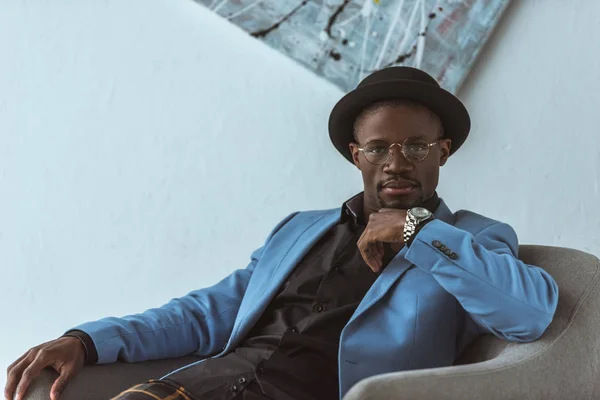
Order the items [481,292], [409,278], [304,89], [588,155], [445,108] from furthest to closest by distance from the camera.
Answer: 1. [304,89]
2. [588,155]
3. [445,108]
4. [409,278]
5. [481,292]

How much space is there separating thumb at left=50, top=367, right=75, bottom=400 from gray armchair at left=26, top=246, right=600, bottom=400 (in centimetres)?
2

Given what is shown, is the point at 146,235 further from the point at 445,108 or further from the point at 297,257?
the point at 445,108

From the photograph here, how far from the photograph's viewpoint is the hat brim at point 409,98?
1.81m

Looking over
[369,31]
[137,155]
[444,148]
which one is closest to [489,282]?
[444,148]

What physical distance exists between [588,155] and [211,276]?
1232mm

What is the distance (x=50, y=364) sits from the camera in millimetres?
1688

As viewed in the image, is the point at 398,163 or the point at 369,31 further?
the point at 369,31

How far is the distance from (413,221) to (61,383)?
84 centimetres

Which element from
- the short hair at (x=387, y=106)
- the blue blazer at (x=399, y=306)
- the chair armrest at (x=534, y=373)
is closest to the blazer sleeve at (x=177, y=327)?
the blue blazer at (x=399, y=306)

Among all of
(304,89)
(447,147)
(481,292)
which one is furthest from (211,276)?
(481,292)

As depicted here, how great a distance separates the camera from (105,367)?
1788 millimetres

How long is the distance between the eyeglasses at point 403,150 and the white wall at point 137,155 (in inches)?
24.3

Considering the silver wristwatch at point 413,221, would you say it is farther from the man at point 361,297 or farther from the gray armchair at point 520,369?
the gray armchair at point 520,369

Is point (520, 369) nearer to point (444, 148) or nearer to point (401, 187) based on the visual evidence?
point (401, 187)
